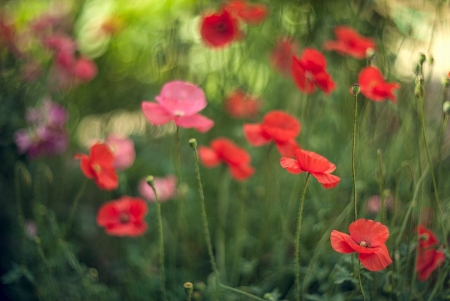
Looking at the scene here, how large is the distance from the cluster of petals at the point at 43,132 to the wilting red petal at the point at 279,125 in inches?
27.3

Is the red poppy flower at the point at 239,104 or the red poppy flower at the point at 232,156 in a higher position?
the red poppy flower at the point at 232,156

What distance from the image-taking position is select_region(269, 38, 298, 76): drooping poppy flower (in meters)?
1.45

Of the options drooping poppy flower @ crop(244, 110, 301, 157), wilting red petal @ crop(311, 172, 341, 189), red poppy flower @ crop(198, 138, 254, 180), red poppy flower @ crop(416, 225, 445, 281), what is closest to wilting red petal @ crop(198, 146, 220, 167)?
red poppy flower @ crop(198, 138, 254, 180)

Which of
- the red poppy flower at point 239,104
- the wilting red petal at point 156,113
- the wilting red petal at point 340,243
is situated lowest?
the red poppy flower at point 239,104

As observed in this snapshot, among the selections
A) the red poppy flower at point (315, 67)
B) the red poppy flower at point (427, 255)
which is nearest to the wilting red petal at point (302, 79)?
the red poppy flower at point (315, 67)

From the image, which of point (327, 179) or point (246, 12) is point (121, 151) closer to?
point (246, 12)

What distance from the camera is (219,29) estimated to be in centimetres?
117

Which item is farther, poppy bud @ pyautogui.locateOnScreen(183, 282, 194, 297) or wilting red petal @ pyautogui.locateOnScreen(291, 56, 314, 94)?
wilting red petal @ pyautogui.locateOnScreen(291, 56, 314, 94)

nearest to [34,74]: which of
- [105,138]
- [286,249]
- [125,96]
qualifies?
[105,138]

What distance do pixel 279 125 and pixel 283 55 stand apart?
575 mm

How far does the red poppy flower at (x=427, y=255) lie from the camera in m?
0.83

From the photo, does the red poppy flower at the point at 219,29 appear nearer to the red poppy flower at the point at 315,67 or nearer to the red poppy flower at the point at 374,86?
the red poppy flower at the point at 315,67

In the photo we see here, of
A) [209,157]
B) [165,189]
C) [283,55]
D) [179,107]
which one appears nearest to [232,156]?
[209,157]

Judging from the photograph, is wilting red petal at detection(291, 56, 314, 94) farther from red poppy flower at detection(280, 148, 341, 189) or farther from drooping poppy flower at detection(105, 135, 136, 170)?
drooping poppy flower at detection(105, 135, 136, 170)
